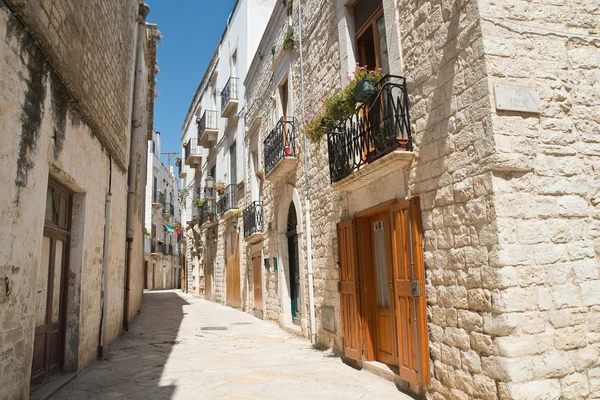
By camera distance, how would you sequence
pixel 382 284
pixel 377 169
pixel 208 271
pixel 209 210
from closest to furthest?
pixel 377 169 < pixel 382 284 < pixel 209 210 < pixel 208 271

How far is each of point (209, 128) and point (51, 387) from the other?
15988 mm

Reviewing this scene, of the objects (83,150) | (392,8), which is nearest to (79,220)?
(83,150)

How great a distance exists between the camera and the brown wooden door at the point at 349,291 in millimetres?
6193

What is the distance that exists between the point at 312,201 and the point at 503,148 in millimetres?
4749

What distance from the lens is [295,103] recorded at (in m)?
9.35

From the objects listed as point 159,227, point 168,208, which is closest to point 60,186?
point 159,227

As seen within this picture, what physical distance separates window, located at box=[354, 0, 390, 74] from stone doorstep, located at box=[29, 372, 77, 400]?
545 cm

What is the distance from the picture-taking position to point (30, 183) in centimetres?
404

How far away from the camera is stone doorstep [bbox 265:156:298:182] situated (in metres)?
9.19

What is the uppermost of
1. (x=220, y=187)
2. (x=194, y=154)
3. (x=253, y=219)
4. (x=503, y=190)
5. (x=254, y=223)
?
(x=194, y=154)

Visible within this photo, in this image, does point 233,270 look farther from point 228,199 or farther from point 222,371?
point 222,371

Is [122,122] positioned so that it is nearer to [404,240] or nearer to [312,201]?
[312,201]

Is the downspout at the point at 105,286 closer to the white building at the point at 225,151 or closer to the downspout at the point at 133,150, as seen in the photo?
the downspout at the point at 133,150

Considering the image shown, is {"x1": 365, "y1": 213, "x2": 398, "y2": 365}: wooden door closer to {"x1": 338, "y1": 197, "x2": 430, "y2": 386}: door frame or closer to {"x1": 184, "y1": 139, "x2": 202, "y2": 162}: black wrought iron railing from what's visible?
{"x1": 338, "y1": 197, "x2": 430, "y2": 386}: door frame
